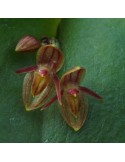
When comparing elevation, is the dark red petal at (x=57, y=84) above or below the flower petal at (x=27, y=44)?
below

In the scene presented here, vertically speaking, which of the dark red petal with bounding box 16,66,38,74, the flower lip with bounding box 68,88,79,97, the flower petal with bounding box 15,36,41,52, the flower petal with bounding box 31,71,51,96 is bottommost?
the flower lip with bounding box 68,88,79,97

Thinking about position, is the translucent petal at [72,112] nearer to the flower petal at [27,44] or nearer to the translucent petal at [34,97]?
the translucent petal at [34,97]

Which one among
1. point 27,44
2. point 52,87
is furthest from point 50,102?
point 27,44

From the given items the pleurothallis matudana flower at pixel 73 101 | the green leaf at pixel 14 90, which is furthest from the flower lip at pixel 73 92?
the green leaf at pixel 14 90

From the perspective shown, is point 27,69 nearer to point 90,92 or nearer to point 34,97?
point 34,97

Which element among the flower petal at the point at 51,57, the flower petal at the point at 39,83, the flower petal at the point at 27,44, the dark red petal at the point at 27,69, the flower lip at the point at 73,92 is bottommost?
the flower lip at the point at 73,92

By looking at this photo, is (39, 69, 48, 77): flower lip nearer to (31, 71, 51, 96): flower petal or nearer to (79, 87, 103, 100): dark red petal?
(31, 71, 51, 96): flower petal

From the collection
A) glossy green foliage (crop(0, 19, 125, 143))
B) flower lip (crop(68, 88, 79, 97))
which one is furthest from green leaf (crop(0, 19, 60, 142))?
flower lip (crop(68, 88, 79, 97))

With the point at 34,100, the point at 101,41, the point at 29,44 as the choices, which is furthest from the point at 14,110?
the point at 101,41

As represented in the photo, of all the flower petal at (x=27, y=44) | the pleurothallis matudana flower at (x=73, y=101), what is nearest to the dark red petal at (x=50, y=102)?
the pleurothallis matudana flower at (x=73, y=101)
